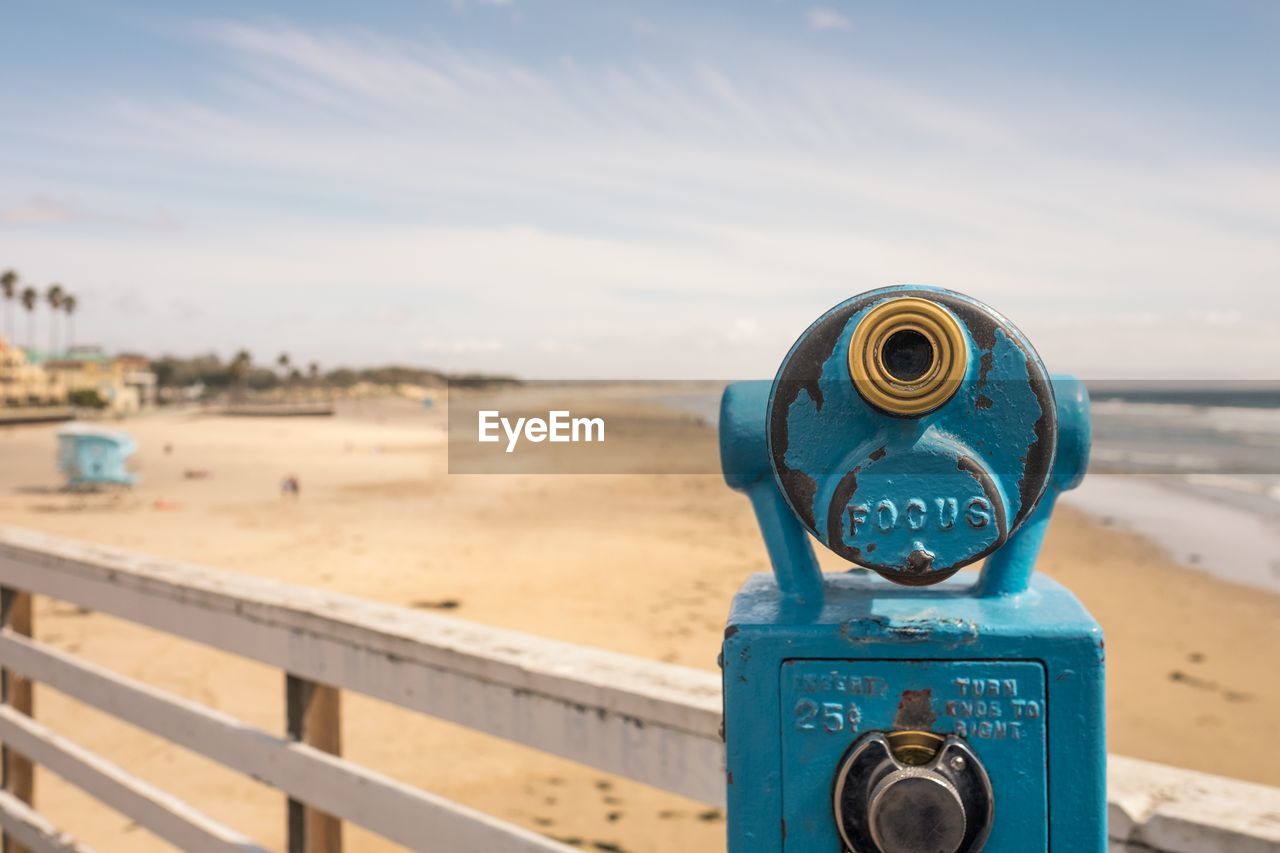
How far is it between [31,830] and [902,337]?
286cm

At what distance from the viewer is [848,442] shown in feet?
3.45

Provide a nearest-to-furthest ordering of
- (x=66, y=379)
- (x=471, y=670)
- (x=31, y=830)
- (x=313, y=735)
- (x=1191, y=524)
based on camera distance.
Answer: (x=471, y=670)
(x=313, y=735)
(x=31, y=830)
(x=1191, y=524)
(x=66, y=379)

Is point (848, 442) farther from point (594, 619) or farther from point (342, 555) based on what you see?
point (342, 555)

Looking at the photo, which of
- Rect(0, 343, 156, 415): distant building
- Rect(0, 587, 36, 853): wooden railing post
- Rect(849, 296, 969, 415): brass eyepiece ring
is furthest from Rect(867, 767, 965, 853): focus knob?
Rect(0, 343, 156, 415): distant building

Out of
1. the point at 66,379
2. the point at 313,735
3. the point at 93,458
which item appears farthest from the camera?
the point at 66,379

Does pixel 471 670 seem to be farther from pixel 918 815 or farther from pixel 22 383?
pixel 22 383

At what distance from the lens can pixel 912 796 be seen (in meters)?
1.01

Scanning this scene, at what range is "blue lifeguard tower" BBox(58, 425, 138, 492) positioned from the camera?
17.4m

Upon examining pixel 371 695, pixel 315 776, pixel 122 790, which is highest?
pixel 371 695

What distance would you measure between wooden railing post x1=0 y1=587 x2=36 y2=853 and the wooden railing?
8 centimetres

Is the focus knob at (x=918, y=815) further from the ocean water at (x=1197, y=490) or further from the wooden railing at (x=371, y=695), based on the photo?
the ocean water at (x=1197, y=490)

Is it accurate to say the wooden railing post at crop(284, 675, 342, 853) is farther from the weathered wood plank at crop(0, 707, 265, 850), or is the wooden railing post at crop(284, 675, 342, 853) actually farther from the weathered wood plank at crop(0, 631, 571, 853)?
the weathered wood plank at crop(0, 707, 265, 850)

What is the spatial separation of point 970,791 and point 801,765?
0.57 ft

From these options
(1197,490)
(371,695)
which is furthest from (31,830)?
(1197,490)
